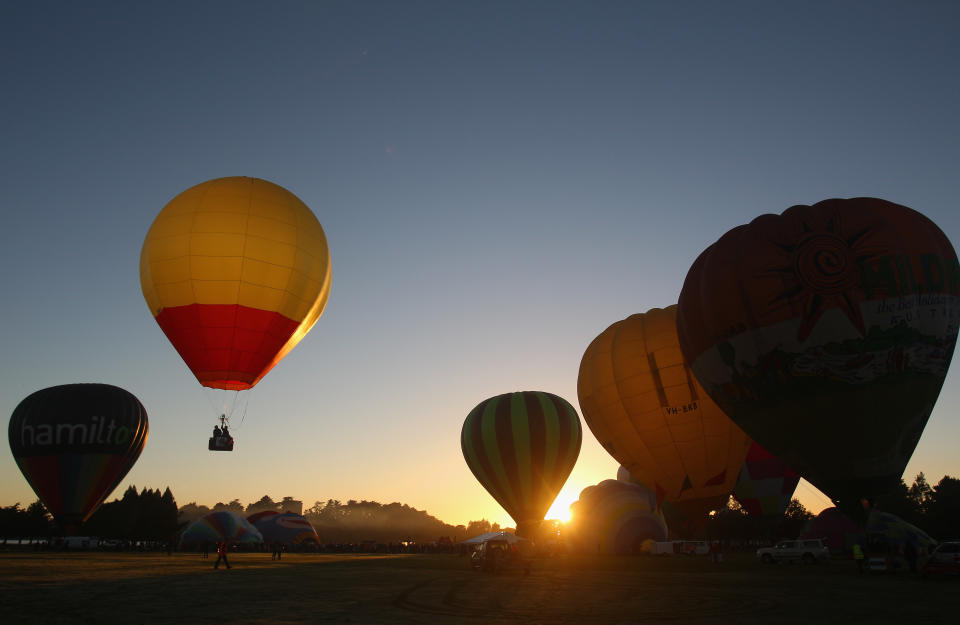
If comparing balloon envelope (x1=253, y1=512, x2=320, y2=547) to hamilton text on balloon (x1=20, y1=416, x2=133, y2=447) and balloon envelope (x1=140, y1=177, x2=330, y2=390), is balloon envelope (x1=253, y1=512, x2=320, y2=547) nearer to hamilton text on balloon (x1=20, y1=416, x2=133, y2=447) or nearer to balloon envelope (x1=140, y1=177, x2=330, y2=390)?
hamilton text on balloon (x1=20, y1=416, x2=133, y2=447)

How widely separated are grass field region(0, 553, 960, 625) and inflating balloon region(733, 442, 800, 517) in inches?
532

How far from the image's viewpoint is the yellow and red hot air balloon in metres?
21.0

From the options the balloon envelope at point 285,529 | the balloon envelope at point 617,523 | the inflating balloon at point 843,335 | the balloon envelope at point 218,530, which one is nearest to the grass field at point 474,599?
the inflating balloon at point 843,335

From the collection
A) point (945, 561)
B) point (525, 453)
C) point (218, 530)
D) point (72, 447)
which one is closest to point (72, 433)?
point (72, 447)

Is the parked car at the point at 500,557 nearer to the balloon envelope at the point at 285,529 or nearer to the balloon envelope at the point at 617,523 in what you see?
the balloon envelope at the point at 617,523

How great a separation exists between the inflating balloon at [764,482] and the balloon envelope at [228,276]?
22.5 meters

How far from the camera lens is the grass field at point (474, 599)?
962 centimetres

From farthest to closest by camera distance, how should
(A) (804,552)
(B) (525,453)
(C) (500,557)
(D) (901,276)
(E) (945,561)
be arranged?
(B) (525,453), (A) (804,552), (C) (500,557), (E) (945,561), (D) (901,276)

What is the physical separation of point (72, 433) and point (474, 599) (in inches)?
1285

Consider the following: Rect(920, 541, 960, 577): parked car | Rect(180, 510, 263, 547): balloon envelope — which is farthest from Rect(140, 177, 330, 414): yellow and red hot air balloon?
Rect(180, 510, 263, 547): balloon envelope

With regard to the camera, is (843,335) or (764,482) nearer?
(843,335)

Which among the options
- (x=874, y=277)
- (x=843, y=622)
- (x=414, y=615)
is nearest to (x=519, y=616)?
(x=414, y=615)

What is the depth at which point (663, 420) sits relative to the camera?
24703 mm

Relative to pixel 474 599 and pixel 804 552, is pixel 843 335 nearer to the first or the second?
pixel 474 599
